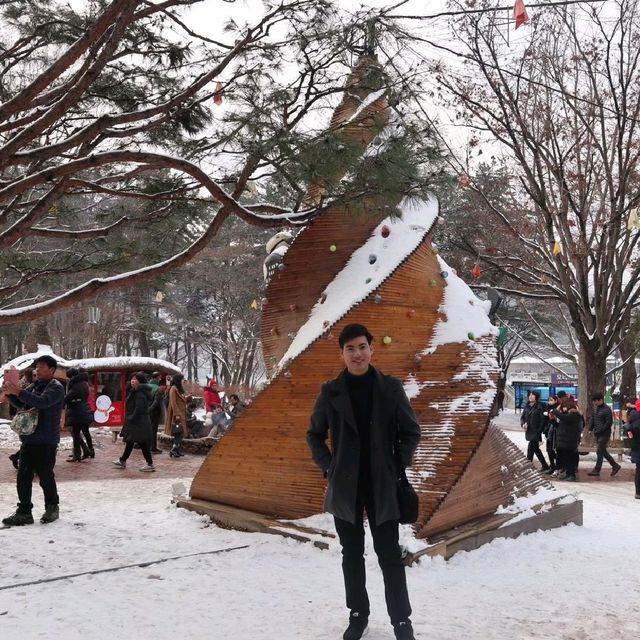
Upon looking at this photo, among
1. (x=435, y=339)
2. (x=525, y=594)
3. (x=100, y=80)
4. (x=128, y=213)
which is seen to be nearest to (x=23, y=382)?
(x=128, y=213)

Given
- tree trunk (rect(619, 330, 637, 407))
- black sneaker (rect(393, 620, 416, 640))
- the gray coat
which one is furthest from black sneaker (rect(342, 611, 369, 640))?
tree trunk (rect(619, 330, 637, 407))

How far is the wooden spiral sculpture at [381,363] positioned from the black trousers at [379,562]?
5.76 feet

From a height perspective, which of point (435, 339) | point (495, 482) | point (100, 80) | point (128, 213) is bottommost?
point (495, 482)

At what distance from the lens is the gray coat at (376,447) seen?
3469mm

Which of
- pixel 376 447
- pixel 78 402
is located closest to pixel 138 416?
pixel 78 402

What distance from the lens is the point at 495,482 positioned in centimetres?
603

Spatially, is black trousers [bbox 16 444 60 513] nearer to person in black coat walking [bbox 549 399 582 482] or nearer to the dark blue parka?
the dark blue parka

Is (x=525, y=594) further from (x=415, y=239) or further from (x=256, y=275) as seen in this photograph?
(x=256, y=275)

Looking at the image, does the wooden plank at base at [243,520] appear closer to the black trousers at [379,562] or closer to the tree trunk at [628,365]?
the black trousers at [379,562]

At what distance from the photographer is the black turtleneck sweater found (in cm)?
354

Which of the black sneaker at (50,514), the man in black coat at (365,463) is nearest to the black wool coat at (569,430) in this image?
the black sneaker at (50,514)

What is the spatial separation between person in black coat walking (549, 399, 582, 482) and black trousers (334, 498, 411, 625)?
27.5ft

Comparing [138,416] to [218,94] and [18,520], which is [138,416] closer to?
[18,520]

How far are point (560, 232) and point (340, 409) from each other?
518 inches
